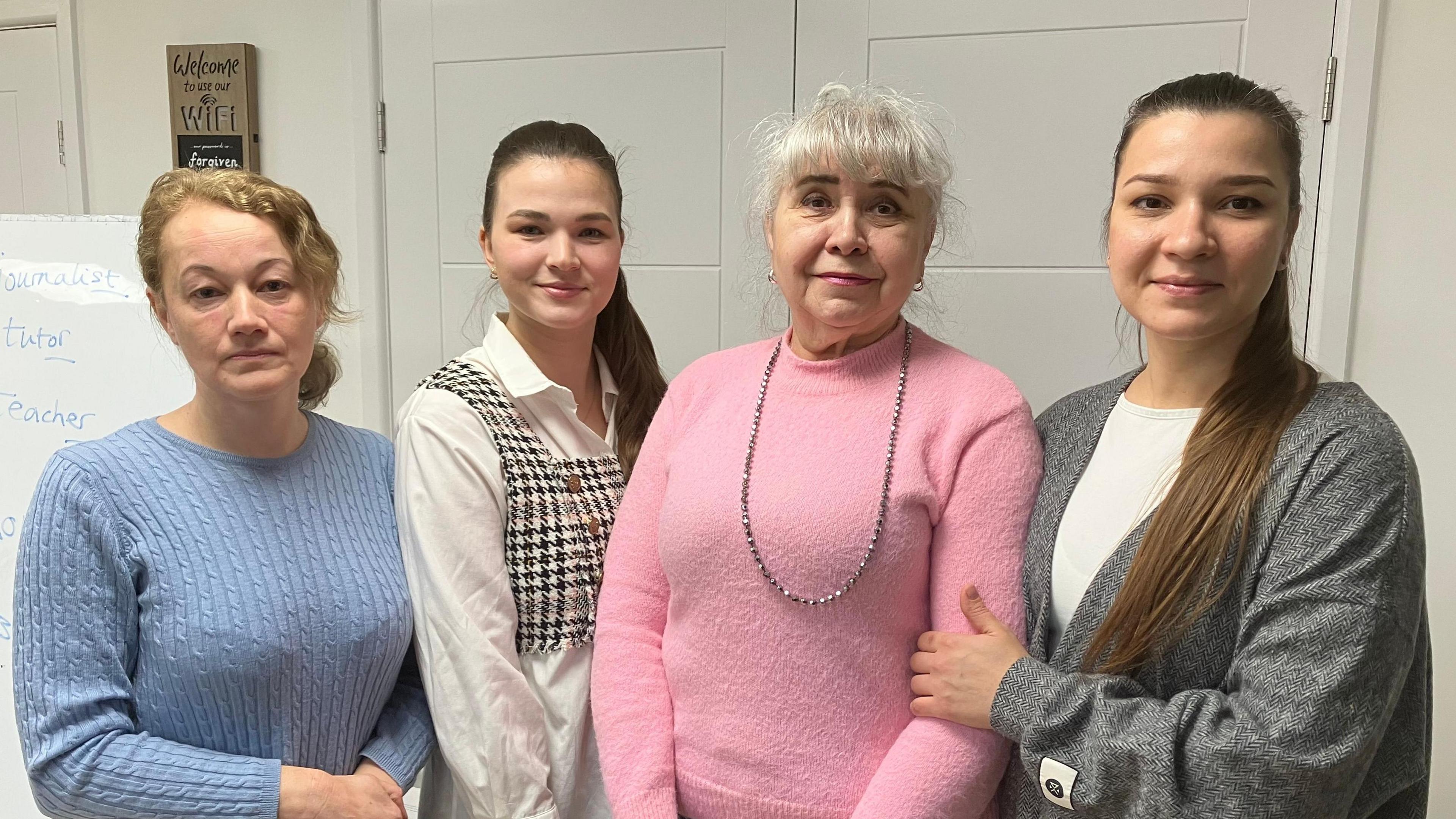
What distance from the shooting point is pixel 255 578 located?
1134 mm

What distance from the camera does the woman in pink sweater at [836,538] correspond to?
1.07m

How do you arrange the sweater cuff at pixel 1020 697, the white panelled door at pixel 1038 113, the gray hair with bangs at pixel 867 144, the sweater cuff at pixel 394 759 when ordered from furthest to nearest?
1. the white panelled door at pixel 1038 113
2. the sweater cuff at pixel 394 759
3. the gray hair with bangs at pixel 867 144
4. the sweater cuff at pixel 1020 697

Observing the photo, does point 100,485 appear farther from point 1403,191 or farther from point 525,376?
point 1403,191

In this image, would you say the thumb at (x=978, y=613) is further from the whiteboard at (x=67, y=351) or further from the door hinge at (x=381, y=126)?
the door hinge at (x=381, y=126)

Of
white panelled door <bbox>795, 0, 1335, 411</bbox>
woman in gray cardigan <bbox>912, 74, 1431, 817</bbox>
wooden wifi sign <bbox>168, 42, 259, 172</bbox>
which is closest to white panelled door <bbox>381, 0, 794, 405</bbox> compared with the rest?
white panelled door <bbox>795, 0, 1335, 411</bbox>

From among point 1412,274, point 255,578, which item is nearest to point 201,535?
point 255,578

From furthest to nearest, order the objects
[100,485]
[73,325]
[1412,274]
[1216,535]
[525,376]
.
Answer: [1412,274], [73,325], [525,376], [100,485], [1216,535]

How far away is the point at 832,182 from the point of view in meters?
1.13

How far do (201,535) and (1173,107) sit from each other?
124 cm

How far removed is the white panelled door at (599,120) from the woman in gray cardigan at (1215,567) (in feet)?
3.87

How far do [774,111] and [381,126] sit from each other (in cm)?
103

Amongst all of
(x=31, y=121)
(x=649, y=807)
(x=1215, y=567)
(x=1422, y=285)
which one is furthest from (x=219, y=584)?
(x=31, y=121)

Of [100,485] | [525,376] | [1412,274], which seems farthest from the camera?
[1412,274]

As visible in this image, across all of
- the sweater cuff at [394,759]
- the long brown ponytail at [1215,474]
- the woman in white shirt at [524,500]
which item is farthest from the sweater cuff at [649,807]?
the long brown ponytail at [1215,474]
